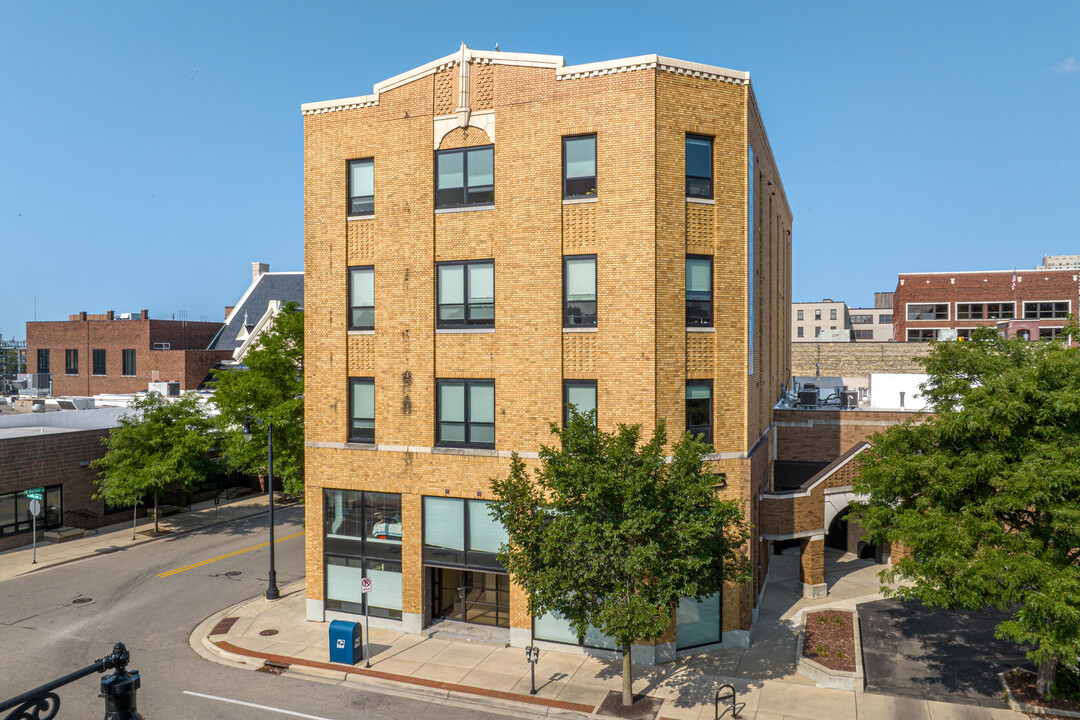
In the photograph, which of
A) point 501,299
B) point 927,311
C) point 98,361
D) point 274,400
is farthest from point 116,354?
point 927,311

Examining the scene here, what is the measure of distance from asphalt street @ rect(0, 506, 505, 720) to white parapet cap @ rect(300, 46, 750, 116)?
17424 mm

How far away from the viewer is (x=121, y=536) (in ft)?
113

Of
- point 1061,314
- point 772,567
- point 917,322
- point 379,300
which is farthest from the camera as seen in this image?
point 917,322

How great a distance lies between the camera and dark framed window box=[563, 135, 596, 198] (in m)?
20.4

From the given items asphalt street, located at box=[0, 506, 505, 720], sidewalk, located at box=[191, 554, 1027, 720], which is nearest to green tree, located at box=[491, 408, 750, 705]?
sidewalk, located at box=[191, 554, 1027, 720]

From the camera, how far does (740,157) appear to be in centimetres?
2081

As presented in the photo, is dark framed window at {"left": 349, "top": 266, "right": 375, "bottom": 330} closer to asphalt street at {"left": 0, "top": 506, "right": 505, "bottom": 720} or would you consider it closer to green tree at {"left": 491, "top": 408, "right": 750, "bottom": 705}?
green tree at {"left": 491, "top": 408, "right": 750, "bottom": 705}

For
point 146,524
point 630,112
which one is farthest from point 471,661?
point 146,524

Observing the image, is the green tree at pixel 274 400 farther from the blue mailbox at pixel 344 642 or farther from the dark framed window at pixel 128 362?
the dark framed window at pixel 128 362

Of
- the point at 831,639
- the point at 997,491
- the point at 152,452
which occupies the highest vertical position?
the point at 997,491

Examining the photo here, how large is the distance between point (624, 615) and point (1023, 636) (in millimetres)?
8217

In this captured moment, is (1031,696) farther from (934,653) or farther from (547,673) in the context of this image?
(547,673)

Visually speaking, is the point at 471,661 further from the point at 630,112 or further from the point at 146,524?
the point at 146,524

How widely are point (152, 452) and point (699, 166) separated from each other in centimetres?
2956
